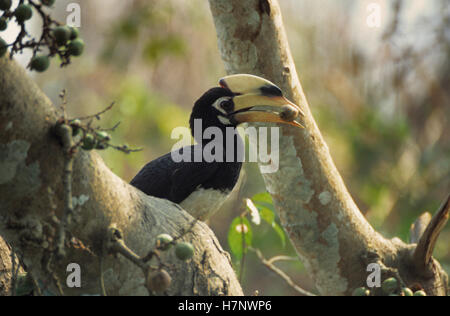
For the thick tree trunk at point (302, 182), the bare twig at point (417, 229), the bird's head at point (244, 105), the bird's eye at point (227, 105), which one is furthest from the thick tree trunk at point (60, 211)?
the bare twig at point (417, 229)

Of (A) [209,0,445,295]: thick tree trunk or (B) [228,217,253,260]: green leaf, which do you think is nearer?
(A) [209,0,445,295]: thick tree trunk

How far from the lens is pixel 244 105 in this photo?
2750 mm

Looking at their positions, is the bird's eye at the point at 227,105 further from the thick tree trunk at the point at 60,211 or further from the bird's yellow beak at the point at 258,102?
the thick tree trunk at the point at 60,211

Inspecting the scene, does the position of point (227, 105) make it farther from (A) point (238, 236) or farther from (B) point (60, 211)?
(B) point (60, 211)

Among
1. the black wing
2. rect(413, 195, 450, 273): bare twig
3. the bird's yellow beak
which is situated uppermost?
the bird's yellow beak

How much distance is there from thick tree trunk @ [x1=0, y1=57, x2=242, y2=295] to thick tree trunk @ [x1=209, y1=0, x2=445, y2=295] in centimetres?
64

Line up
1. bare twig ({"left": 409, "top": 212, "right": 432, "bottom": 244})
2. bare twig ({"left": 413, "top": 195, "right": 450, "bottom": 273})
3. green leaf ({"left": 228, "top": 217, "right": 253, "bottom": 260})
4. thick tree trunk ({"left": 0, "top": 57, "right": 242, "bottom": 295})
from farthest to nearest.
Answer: bare twig ({"left": 409, "top": 212, "right": 432, "bottom": 244})
green leaf ({"left": 228, "top": 217, "right": 253, "bottom": 260})
bare twig ({"left": 413, "top": 195, "right": 450, "bottom": 273})
thick tree trunk ({"left": 0, "top": 57, "right": 242, "bottom": 295})

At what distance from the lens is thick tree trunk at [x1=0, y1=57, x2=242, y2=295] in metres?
1.38

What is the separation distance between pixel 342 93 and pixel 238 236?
392 centimetres

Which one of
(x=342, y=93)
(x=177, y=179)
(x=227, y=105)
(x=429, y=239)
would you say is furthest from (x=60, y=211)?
(x=342, y=93)

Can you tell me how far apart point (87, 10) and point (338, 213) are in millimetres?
5855

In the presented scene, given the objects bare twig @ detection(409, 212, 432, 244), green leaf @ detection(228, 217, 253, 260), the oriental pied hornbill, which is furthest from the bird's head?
bare twig @ detection(409, 212, 432, 244)

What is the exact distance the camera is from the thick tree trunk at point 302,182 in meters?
2.22

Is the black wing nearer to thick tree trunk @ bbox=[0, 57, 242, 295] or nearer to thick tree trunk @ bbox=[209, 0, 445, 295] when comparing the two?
thick tree trunk @ bbox=[209, 0, 445, 295]
